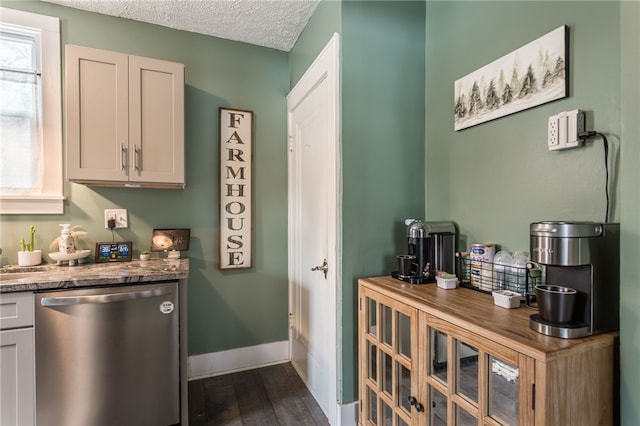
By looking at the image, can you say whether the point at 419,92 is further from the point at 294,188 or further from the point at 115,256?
the point at 115,256

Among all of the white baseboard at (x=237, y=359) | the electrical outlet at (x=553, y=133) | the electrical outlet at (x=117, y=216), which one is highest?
the electrical outlet at (x=553, y=133)

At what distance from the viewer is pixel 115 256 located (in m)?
2.05

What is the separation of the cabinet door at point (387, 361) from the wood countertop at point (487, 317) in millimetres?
74

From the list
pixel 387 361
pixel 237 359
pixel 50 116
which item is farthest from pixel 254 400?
pixel 50 116

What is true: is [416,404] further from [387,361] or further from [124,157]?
[124,157]

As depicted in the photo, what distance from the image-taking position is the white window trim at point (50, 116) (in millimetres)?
1969

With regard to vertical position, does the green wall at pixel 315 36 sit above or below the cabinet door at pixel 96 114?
above

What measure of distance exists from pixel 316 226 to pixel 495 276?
111 cm

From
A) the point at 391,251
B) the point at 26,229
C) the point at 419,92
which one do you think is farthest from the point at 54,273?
the point at 419,92

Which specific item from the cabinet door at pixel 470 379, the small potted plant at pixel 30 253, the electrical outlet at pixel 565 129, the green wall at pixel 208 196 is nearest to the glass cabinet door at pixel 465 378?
the cabinet door at pixel 470 379

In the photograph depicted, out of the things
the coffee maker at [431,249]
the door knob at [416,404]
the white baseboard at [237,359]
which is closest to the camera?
the door knob at [416,404]

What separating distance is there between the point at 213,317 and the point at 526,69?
245 cm

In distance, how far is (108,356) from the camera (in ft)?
5.16

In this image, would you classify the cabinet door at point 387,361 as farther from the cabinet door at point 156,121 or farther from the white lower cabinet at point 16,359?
the white lower cabinet at point 16,359
